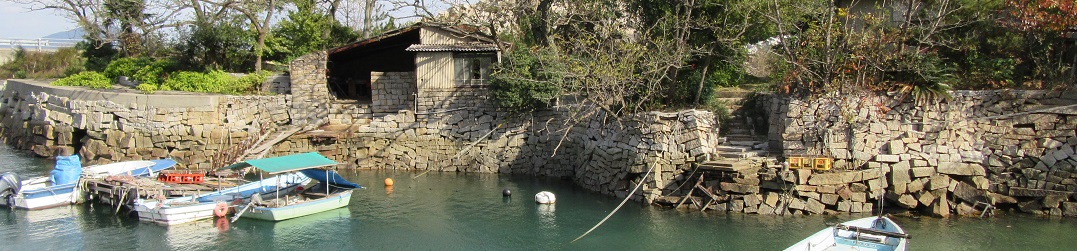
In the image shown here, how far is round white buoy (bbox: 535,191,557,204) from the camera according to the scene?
2414 cm

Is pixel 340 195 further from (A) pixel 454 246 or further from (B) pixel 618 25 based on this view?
(B) pixel 618 25

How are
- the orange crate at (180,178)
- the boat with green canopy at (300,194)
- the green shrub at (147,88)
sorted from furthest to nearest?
the green shrub at (147,88)
the orange crate at (180,178)
the boat with green canopy at (300,194)

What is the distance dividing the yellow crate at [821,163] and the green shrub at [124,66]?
28951 millimetres

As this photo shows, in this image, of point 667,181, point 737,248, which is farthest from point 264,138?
point 737,248

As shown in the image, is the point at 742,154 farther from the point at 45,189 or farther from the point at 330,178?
the point at 45,189

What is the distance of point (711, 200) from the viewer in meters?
22.6

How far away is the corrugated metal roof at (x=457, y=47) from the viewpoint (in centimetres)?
3098

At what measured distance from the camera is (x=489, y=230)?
2127 cm

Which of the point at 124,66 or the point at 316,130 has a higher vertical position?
the point at 124,66

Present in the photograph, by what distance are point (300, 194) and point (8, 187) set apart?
26.3 feet

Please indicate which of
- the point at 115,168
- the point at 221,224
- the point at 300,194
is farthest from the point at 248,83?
the point at 221,224

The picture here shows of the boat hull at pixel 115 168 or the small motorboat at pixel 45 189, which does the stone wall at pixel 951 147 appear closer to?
the boat hull at pixel 115 168

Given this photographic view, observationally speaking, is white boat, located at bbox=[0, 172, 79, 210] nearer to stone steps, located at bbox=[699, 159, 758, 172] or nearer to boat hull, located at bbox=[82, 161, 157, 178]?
boat hull, located at bbox=[82, 161, 157, 178]

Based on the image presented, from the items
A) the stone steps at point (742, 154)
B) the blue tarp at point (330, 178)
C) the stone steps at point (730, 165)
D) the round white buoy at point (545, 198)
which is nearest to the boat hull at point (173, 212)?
Result: the blue tarp at point (330, 178)
